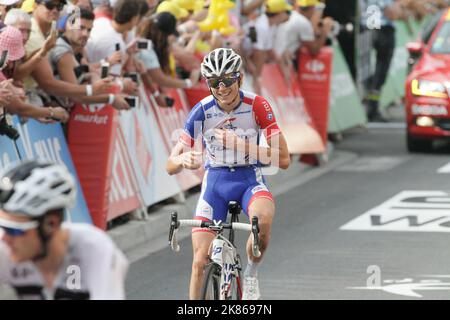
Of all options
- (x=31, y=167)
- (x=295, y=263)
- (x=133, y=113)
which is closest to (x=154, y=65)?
(x=133, y=113)

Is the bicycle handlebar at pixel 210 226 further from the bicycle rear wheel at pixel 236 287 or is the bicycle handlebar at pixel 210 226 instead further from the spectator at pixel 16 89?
the spectator at pixel 16 89

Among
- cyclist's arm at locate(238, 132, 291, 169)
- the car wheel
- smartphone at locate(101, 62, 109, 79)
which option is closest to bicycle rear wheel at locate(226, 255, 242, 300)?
cyclist's arm at locate(238, 132, 291, 169)

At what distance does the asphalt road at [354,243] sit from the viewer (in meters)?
10.7

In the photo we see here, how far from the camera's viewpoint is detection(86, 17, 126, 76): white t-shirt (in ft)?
42.6

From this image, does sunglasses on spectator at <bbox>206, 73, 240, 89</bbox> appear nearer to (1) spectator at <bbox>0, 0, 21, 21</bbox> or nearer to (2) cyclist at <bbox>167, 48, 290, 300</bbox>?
(2) cyclist at <bbox>167, 48, 290, 300</bbox>

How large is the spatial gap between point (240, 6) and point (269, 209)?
1008 centimetres

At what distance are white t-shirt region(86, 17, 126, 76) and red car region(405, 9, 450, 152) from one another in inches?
275

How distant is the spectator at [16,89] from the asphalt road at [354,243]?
4.99 feet

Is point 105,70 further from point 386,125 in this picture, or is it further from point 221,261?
point 386,125

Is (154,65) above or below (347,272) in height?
above

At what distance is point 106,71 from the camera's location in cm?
1192

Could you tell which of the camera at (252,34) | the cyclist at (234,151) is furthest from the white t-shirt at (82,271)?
the camera at (252,34)

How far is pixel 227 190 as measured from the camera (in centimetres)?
897
